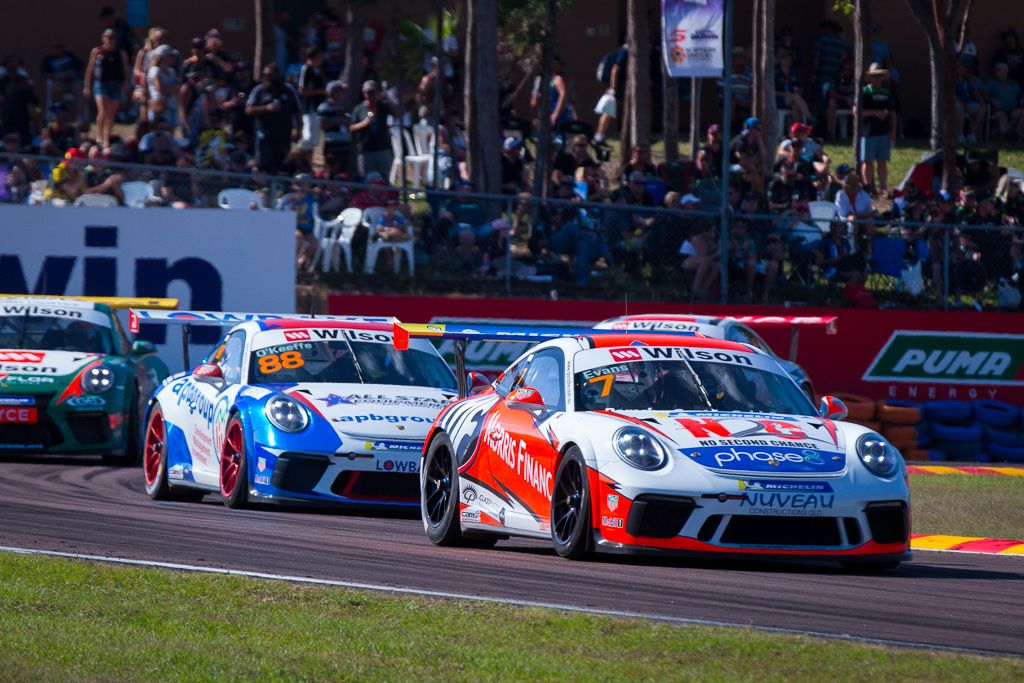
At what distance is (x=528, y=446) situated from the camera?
905 cm

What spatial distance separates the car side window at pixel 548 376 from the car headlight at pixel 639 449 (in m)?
0.74

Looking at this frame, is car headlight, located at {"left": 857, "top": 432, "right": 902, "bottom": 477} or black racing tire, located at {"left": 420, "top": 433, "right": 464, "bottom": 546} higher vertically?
car headlight, located at {"left": 857, "top": 432, "right": 902, "bottom": 477}

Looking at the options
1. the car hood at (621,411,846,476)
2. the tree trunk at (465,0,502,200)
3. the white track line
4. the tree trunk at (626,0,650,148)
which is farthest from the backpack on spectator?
the white track line

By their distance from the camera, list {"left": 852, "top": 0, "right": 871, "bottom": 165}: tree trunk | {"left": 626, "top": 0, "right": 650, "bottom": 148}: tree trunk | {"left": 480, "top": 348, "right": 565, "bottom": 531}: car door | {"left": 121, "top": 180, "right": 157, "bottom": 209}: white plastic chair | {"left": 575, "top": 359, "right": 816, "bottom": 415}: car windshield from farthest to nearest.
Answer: {"left": 626, "top": 0, "right": 650, "bottom": 148}: tree trunk
{"left": 852, "top": 0, "right": 871, "bottom": 165}: tree trunk
{"left": 121, "top": 180, "right": 157, "bottom": 209}: white plastic chair
{"left": 575, "top": 359, "right": 816, "bottom": 415}: car windshield
{"left": 480, "top": 348, "right": 565, "bottom": 531}: car door

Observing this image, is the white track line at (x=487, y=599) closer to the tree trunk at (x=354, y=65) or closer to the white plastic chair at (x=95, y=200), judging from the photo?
the white plastic chair at (x=95, y=200)

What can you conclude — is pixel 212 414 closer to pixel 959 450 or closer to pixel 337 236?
pixel 337 236

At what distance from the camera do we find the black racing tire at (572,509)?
27.4ft

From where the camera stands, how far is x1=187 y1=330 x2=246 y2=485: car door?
39.0 ft

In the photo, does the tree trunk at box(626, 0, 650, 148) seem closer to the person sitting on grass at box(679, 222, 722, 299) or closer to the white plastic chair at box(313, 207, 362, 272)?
the person sitting on grass at box(679, 222, 722, 299)

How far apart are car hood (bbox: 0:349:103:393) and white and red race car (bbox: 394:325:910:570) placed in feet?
19.2

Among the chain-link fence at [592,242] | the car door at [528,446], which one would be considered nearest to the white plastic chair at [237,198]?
the chain-link fence at [592,242]

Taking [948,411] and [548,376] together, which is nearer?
[548,376]

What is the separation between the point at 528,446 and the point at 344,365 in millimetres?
3423

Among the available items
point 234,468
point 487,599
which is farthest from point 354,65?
point 487,599
